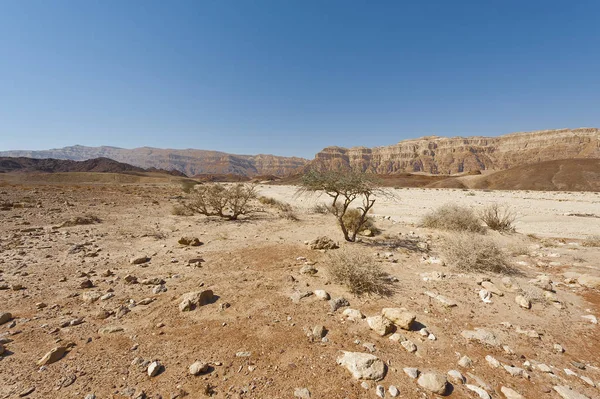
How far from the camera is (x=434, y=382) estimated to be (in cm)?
294

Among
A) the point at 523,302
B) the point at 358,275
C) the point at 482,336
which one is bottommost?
the point at 482,336

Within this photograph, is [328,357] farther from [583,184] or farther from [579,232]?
[583,184]

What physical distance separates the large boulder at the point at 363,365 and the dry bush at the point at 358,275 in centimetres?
206

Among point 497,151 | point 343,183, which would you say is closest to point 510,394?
point 343,183

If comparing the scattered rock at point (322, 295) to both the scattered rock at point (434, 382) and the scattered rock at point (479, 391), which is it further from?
the scattered rock at point (479, 391)

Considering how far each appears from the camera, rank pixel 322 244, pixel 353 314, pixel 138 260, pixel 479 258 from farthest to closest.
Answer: pixel 322 244 → pixel 138 260 → pixel 479 258 → pixel 353 314

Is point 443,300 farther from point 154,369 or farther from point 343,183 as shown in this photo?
point 154,369

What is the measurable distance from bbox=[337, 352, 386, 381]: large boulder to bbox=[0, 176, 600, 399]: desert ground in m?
0.03

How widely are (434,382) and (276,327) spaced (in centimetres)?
237

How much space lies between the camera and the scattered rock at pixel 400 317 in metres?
4.02

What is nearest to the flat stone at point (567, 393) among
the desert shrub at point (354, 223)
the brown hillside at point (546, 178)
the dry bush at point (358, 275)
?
the dry bush at point (358, 275)

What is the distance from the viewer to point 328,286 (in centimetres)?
567

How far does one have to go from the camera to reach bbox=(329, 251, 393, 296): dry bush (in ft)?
17.7

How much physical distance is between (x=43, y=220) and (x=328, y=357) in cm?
1643
